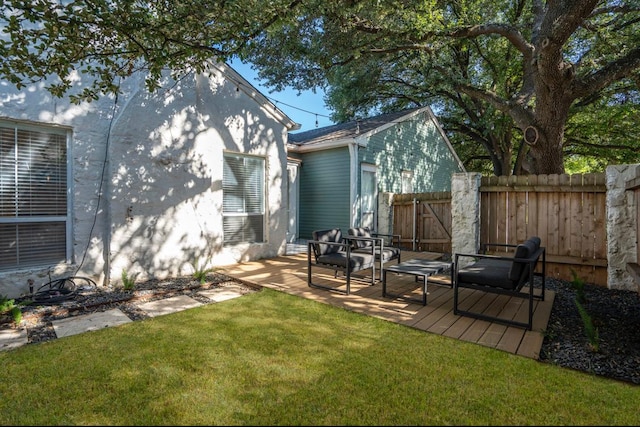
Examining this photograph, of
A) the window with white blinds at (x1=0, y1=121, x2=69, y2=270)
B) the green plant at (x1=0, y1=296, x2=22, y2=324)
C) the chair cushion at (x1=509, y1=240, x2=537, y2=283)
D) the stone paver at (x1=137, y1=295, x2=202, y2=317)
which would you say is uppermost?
the window with white blinds at (x1=0, y1=121, x2=69, y2=270)

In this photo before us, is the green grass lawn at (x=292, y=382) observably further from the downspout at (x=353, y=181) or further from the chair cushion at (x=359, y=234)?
the downspout at (x=353, y=181)

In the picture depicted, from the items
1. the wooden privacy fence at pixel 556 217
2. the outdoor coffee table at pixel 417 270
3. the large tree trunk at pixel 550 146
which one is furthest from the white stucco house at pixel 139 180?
the large tree trunk at pixel 550 146

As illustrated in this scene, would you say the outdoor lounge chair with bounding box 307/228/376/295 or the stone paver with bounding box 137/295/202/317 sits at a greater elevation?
the outdoor lounge chair with bounding box 307/228/376/295

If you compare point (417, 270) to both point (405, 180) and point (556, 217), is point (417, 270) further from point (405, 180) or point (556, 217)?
point (405, 180)

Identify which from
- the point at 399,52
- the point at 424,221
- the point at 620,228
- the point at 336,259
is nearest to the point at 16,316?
the point at 336,259

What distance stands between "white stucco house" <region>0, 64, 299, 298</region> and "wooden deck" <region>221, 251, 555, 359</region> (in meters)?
1.22

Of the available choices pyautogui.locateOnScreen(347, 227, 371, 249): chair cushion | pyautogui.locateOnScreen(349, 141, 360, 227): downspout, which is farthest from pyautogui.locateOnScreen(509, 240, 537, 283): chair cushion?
pyautogui.locateOnScreen(349, 141, 360, 227): downspout

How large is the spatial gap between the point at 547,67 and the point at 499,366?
698 cm

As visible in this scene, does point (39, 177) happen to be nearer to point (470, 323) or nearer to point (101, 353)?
point (101, 353)

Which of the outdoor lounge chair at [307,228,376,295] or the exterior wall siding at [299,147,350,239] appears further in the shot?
the exterior wall siding at [299,147,350,239]

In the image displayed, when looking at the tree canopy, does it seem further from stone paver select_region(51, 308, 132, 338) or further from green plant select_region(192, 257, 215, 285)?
green plant select_region(192, 257, 215, 285)

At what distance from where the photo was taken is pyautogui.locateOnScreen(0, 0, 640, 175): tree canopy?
11.0 ft

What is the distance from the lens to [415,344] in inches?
126

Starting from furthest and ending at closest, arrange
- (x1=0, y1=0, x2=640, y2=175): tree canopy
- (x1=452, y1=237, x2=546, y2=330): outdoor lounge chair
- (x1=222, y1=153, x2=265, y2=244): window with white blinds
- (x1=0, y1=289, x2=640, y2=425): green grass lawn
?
(x1=222, y1=153, x2=265, y2=244): window with white blinds
(x1=452, y1=237, x2=546, y2=330): outdoor lounge chair
(x1=0, y1=0, x2=640, y2=175): tree canopy
(x1=0, y1=289, x2=640, y2=425): green grass lawn
